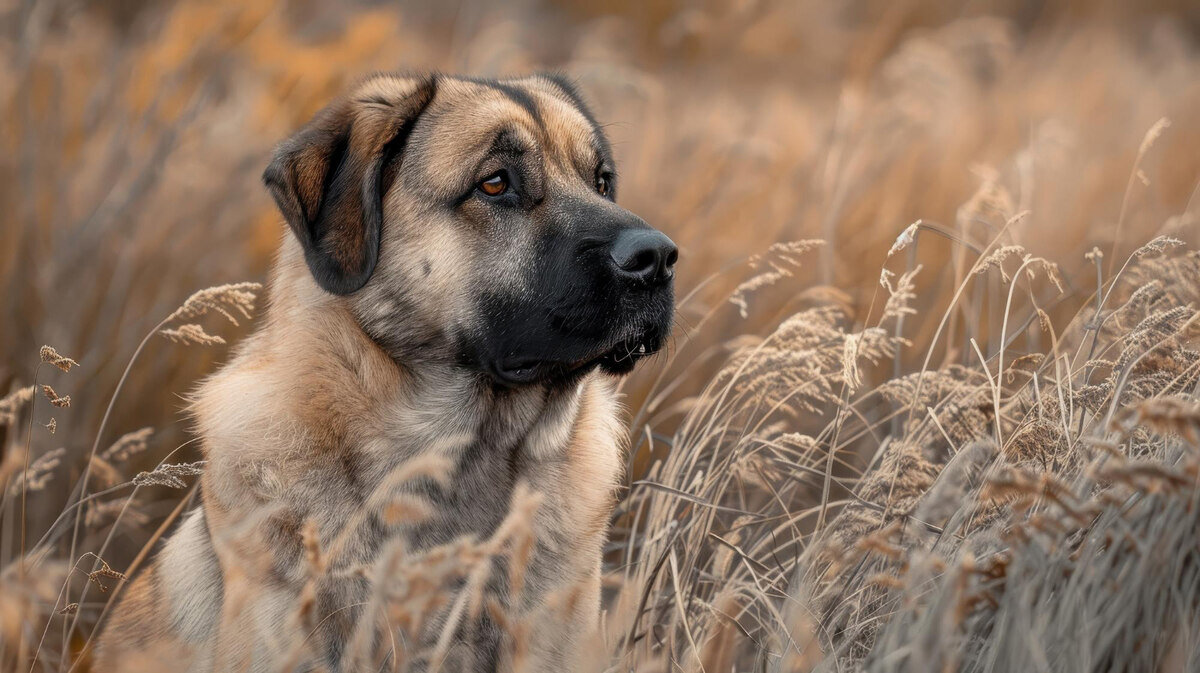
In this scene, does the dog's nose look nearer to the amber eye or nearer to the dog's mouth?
the dog's mouth

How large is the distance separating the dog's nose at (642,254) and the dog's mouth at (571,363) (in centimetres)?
19

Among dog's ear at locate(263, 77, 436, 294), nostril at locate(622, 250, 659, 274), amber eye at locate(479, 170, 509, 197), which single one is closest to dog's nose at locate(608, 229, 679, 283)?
nostril at locate(622, 250, 659, 274)

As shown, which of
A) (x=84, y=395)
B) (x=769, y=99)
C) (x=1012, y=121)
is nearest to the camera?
(x=84, y=395)

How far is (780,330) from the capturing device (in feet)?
10.5

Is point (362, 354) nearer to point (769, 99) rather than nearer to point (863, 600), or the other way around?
point (863, 600)

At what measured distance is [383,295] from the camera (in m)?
3.00

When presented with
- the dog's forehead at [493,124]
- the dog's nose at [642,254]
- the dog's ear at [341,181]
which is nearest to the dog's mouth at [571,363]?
the dog's nose at [642,254]

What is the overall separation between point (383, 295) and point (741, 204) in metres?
4.12

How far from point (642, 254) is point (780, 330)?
583 millimetres

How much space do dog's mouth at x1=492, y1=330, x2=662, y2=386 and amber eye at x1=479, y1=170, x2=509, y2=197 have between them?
526 mm

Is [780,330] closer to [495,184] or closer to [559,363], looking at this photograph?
[559,363]

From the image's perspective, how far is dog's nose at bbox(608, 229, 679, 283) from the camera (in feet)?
9.45

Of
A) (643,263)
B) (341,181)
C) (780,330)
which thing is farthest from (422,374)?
(780,330)

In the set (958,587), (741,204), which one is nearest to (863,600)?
(958,587)
